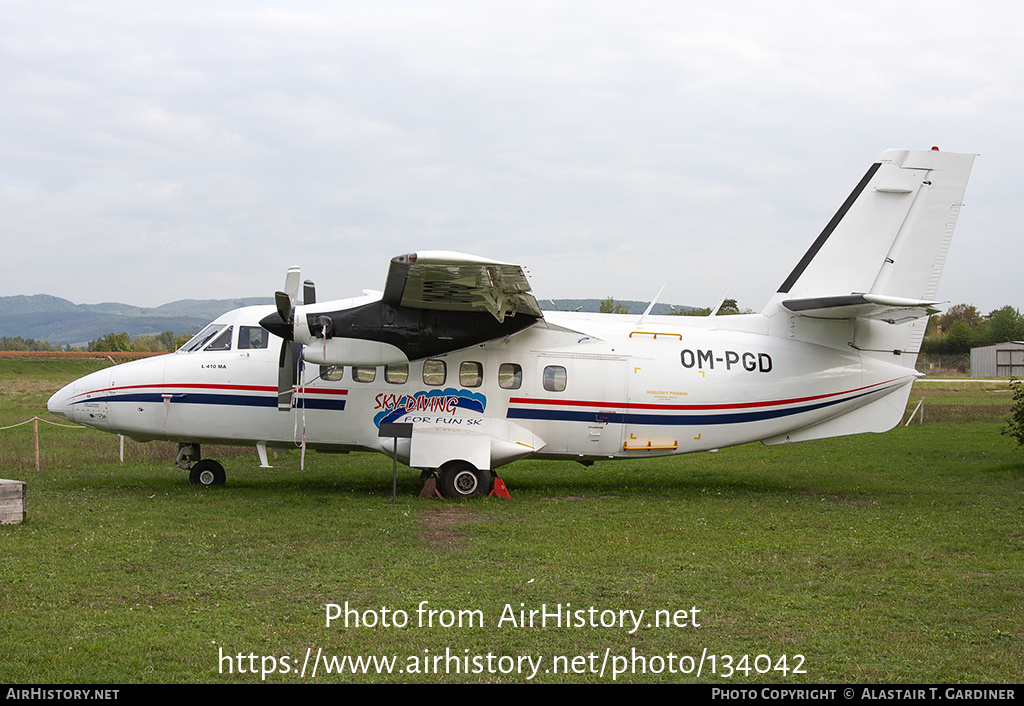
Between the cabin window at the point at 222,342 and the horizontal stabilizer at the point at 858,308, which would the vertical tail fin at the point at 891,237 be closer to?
the horizontal stabilizer at the point at 858,308

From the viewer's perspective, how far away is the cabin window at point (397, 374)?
47.6 feet

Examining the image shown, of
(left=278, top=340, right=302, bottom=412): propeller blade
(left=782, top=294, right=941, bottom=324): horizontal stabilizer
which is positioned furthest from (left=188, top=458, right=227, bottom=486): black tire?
(left=782, top=294, right=941, bottom=324): horizontal stabilizer

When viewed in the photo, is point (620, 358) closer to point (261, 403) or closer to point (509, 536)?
point (509, 536)

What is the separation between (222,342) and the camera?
14.9 meters

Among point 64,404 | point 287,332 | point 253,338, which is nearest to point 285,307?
point 287,332

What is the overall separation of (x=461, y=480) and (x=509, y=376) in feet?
6.77

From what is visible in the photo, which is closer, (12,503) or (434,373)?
A: (12,503)

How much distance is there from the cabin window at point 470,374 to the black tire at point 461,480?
1.44 m

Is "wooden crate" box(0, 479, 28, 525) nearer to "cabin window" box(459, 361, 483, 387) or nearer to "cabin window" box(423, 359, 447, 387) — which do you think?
"cabin window" box(423, 359, 447, 387)

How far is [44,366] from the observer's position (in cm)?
5722

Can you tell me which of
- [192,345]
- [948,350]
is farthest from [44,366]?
[948,350]

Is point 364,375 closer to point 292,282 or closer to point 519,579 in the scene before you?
point 292,282

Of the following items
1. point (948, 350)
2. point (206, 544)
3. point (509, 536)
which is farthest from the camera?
point (948, 350)

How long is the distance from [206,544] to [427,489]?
4793 mm
